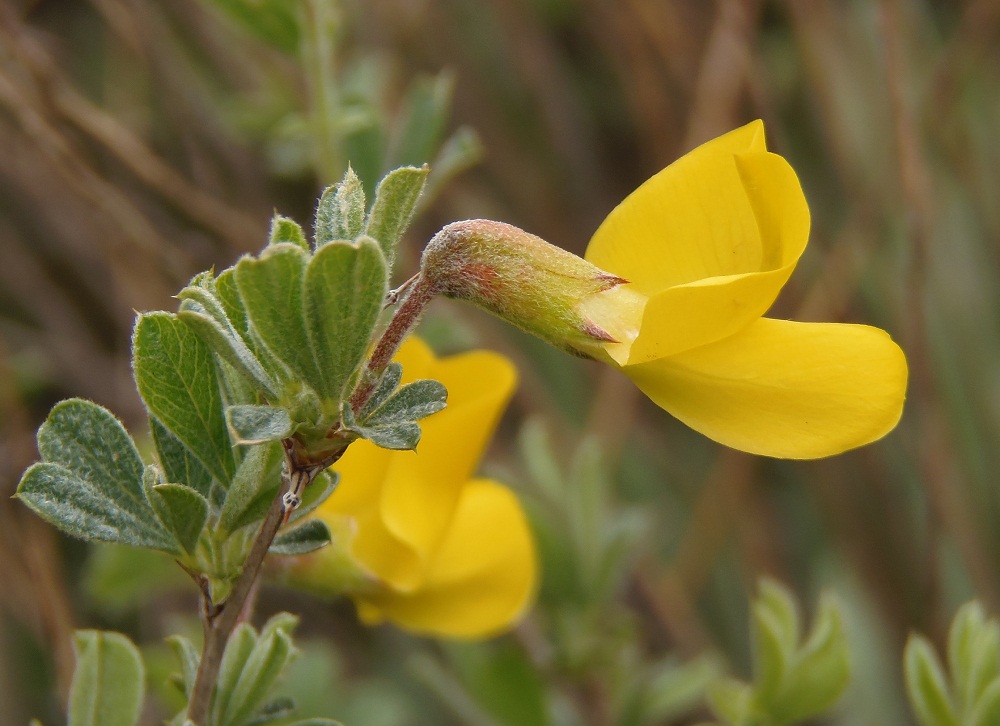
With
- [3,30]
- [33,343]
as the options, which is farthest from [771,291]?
[33,343]

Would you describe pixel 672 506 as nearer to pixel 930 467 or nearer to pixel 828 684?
pixel 930 467

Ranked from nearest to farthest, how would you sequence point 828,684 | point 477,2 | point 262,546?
point 262,546
point 828,684
point 477,2

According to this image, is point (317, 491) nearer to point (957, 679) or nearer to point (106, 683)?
point (106, 683)

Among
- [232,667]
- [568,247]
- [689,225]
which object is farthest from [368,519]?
[568,247]

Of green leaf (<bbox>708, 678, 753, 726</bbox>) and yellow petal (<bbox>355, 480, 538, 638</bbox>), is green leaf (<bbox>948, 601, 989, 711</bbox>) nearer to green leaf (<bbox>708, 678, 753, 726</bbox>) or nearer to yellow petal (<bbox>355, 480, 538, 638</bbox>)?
green leaf (<bbox>708, 678, 753, 726</bbox>)

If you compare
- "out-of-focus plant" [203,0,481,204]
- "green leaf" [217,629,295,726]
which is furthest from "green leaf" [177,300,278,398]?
"out-of-focus plant" [203,0,481,204]
